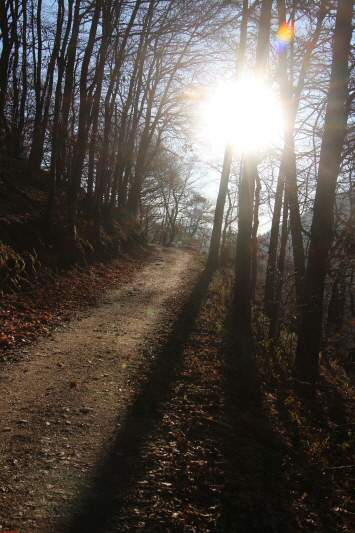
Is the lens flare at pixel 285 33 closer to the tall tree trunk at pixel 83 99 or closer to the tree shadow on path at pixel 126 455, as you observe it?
the tall tree trunk at pixel 83 99

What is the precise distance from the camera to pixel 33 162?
17.9m

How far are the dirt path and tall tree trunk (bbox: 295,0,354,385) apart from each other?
289cm

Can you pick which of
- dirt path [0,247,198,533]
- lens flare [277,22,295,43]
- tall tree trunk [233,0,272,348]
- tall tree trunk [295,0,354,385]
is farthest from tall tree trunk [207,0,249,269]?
dirt path [0,247,198,533]

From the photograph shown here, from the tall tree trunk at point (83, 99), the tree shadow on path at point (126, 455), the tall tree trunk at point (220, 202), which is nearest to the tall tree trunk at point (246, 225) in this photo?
the tree shadow on path at point (126, 455)

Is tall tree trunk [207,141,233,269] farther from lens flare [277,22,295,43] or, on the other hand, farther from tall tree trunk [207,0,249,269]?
lens flare [277,22,295,43]

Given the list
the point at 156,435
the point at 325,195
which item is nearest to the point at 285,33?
the point at 325,195

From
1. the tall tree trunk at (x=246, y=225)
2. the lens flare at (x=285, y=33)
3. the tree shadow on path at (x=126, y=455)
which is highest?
the lens flare at (x=285, y=33)

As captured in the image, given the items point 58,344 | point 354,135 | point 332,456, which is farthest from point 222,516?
point 354,135

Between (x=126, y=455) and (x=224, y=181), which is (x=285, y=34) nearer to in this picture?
(x=224, y=181)

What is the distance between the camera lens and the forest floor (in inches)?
128

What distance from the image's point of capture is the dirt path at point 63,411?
3180 mm

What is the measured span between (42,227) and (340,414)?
374 inches

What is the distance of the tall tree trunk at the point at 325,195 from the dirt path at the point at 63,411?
2894mm

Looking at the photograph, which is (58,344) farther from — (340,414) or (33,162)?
(33,162)
